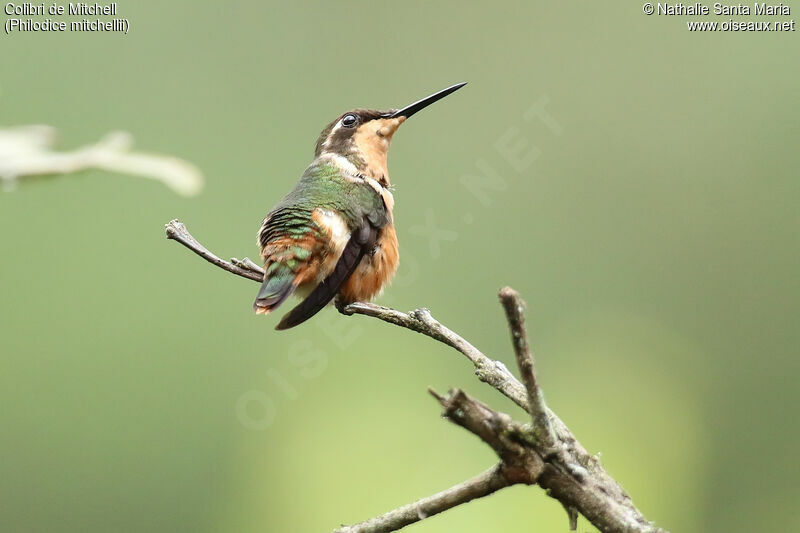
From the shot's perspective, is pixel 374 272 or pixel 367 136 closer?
pixel 374 272

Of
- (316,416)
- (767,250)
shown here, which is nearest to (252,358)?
(316,416)

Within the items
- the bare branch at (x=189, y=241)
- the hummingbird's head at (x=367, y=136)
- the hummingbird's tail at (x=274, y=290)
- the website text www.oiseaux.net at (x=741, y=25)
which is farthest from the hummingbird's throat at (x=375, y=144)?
the website text www.oiseaux.net at (x=741, y=25)

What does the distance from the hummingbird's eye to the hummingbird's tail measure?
1.73 metres

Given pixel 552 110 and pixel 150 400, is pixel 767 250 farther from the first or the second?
pixel 150 400

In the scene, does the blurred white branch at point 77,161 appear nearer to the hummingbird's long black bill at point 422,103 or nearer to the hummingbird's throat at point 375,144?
the hummingbird's throat at point 375,144

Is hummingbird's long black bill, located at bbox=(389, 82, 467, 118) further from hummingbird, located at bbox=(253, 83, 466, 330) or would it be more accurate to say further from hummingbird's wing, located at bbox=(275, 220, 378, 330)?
hummingbird's wing, located at bbox=(275, 220, 378, 330)

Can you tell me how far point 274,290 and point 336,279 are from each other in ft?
1.32

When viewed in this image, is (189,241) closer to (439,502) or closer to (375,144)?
(439,502)

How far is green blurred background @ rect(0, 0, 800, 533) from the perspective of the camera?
8.48 metres

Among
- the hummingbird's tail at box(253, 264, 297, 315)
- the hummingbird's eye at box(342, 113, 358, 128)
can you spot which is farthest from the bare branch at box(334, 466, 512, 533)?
the hummingbird's eye at box(342, 113, 358, 128)

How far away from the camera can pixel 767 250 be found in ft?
38.6

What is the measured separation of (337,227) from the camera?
4.52 meters

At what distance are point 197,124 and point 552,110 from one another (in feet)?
16.0

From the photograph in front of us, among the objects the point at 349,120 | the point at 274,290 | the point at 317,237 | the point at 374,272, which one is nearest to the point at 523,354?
the point at 274,290
